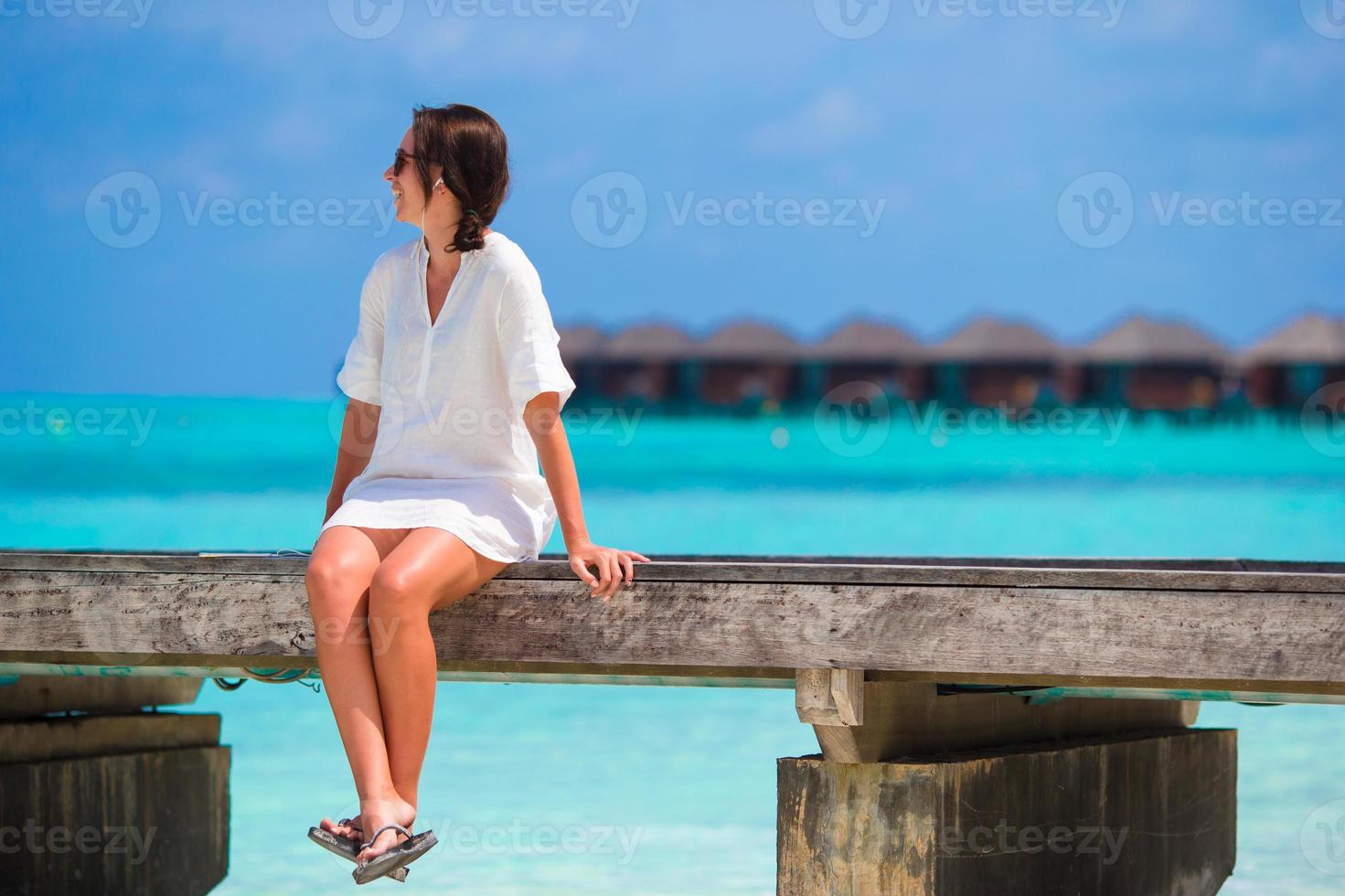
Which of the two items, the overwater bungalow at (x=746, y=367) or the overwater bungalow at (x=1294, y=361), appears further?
the overwater bungalow at (x=1294, y=361)

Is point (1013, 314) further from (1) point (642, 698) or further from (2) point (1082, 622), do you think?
(2) point (1082, 622)

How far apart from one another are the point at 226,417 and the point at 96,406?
3.19 m

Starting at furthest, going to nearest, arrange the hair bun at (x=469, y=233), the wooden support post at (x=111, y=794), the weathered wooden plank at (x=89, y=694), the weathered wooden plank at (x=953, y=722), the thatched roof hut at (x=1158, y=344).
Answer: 1. the thatched roof hut at (x=1158, y=344)
2. the weathered wooden plank at (x=89, y=694)
3. the wooden support post at (x=111, y=794)
4. the hair bun at (x=469, y=233)
5. the weathered wooden plank at (x=953, y=722)

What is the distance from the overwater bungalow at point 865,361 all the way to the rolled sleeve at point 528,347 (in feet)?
128

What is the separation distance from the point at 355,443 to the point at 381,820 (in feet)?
3.11

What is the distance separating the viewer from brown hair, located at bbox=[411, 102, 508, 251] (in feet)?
10.7

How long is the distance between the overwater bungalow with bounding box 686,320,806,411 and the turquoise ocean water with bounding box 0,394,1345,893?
76 cm

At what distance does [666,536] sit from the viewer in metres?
28.0

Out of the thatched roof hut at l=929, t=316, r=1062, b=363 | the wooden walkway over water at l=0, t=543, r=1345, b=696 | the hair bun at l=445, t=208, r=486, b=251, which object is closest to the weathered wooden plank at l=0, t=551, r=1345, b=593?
the wooden walkway over water at l=0, t=543, r=1345, b=696

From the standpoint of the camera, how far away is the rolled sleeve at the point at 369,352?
136 inches

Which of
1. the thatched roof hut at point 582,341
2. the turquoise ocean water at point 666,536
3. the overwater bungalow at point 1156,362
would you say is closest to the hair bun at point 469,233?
the turquoise ocean water at point 666,536

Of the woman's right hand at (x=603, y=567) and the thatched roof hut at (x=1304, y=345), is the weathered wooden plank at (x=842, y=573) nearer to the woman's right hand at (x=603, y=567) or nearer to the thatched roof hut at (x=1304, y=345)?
the woman's right hand at (x=603, y=567)

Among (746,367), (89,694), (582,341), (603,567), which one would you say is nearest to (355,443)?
(603,567)

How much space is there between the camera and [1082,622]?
2.87 metres
